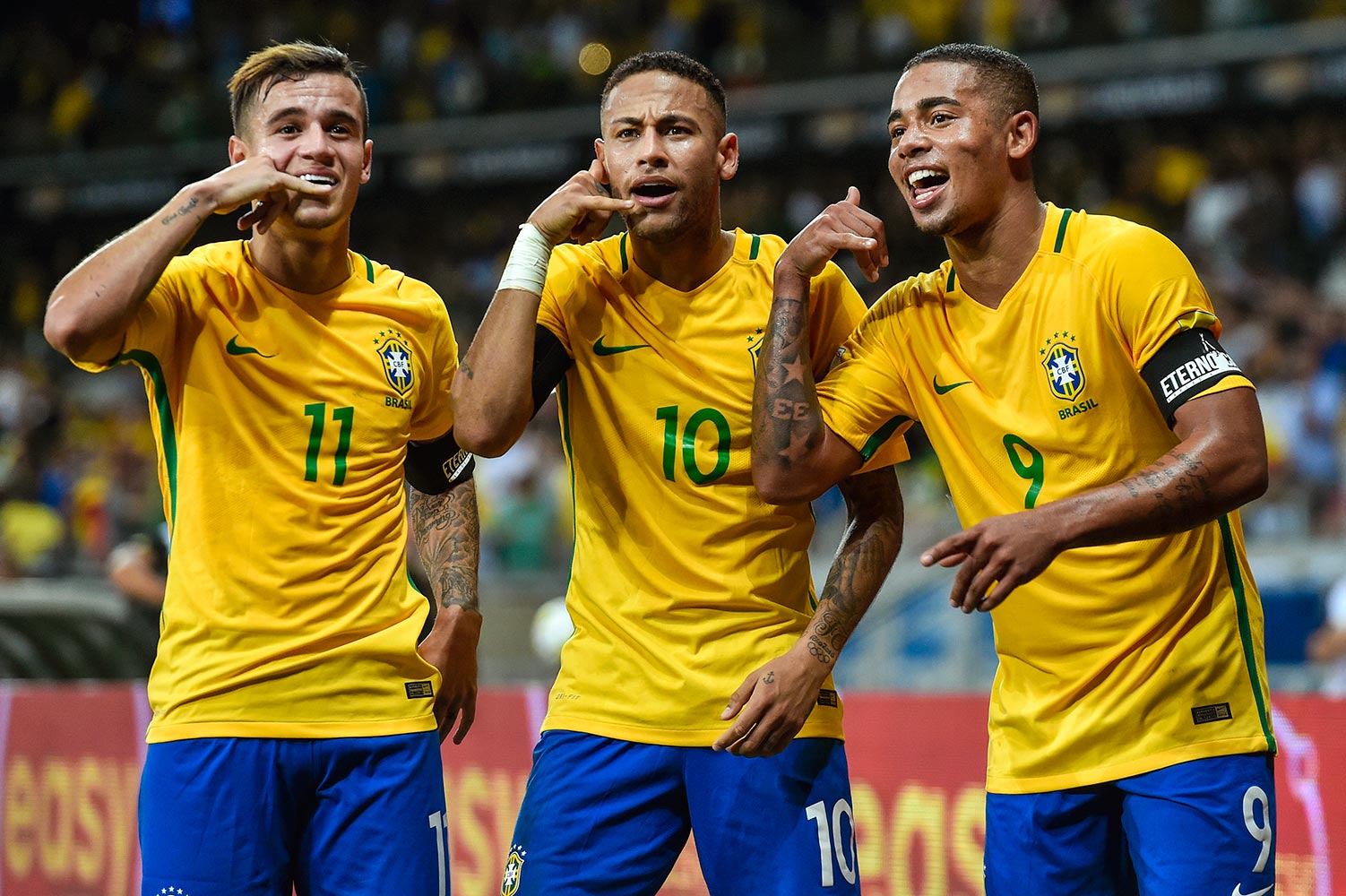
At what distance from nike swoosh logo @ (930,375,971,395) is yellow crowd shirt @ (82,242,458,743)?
133 centimetres

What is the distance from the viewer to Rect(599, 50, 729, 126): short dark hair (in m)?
4.05

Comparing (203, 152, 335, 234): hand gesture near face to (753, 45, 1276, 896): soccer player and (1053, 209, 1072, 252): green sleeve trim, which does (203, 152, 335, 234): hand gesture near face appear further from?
(1053, 209, 1072, 252): green sleeve trim

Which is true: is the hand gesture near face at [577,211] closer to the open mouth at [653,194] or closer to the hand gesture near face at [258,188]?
the open mouth at [653,194]

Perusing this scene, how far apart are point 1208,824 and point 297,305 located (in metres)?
2.45

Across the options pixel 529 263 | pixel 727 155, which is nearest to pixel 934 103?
pixel 727 155

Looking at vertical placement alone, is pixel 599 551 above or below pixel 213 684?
above

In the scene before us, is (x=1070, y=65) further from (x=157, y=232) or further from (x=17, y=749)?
(x=157, y=232)

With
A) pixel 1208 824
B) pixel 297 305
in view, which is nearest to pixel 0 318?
pixel 297 305

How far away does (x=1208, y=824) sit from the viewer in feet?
11.3

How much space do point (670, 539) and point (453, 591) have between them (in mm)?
722

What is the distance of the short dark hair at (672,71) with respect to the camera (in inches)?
159

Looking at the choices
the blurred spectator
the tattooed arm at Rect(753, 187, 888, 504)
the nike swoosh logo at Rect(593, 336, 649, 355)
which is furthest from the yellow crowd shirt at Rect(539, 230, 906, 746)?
the blurred spectator

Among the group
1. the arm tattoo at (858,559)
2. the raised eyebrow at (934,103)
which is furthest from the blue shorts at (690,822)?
the raised eyebrow at (934,103)

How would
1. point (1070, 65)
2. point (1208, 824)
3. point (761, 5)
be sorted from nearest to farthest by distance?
point (1208, 824) < point (1070, 65) < point (761, 5)
